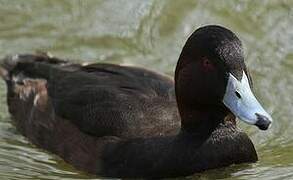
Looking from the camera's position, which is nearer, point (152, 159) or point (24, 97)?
point (152, 159)

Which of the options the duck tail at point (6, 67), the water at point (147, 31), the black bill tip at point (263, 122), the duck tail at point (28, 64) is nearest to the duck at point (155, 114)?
the black bill tip at point (263, 122)

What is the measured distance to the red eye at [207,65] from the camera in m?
6.92

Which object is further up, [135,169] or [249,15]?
[249,15]

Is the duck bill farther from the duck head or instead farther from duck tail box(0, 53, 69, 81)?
duck tail box(0, 53, 69, 81)

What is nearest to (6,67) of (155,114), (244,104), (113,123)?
(113,123)

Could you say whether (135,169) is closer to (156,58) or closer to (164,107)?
(164,107)

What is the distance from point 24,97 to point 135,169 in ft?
5.95

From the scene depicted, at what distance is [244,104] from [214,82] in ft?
1.11

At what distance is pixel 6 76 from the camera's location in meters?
8.84

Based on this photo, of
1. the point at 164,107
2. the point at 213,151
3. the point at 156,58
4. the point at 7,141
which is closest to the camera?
the point at 213,151

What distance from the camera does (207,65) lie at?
695cm

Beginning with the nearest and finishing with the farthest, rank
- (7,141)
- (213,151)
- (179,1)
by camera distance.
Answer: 1. (213,151)
2. (7,141)
3. (179,1)

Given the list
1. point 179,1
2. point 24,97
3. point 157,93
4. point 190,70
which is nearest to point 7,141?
point 24,97

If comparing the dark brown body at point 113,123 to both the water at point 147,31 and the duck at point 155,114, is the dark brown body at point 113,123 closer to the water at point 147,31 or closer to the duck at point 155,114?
the duck at point 155,114
